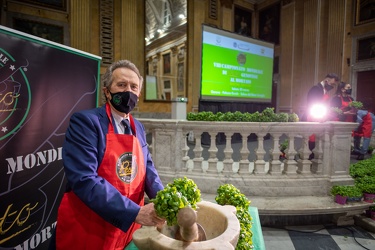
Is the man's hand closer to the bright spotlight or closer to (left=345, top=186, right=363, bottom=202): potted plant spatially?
(left=345, top=186, right=363, bottom=202): potted plant

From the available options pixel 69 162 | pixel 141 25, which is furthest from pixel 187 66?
pixel 69 162

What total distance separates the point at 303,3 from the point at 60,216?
14966 mm

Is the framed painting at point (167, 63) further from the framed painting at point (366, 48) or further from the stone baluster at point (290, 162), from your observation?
the stone baluster at point (290, 162)

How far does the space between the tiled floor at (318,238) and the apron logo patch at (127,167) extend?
2.23 metres

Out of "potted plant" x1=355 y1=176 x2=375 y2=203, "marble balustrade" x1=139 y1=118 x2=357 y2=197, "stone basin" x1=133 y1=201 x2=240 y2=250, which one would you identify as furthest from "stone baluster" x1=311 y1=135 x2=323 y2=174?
"stone basin" x1=133 y1=201 x2=240 y2=250

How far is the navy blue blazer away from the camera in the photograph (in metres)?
1.08

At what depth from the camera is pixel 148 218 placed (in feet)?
3.49

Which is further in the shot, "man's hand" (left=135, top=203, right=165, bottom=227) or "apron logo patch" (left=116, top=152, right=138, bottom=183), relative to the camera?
"apron logo patch" (left=116, top=152, right=138, bottom=183)

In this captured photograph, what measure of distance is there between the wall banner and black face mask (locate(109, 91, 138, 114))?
35.8 inches

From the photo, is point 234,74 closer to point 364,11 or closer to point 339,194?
point 339,194

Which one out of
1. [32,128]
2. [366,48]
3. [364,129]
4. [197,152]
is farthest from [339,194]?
[366,48]

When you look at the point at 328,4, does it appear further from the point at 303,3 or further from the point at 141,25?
the point at 141,25

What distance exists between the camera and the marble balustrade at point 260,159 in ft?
11.6

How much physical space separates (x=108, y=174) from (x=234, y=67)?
7339mm
